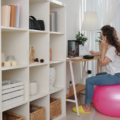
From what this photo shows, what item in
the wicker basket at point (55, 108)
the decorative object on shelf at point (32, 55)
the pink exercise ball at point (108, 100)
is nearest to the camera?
the decorative object on shelf at point (32, 55)

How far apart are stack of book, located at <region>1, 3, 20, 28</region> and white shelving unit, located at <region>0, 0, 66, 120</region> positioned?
0.06 metres

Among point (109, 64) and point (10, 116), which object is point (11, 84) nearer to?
point (10, 116)

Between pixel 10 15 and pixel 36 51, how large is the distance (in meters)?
0.65

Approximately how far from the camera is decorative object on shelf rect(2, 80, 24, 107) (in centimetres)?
189

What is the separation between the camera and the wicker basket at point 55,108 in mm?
2490

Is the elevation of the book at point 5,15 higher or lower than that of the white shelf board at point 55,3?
lower

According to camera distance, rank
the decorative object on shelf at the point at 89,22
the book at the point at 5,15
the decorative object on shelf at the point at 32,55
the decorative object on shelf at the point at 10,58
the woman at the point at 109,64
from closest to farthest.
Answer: the book at the point at 5,15 → the decorative object on shelf at the point at 10,58 → the decorative object on shelf at the point at 32,55 → the woman at the point at 109,64 → the decorative object on shelf at the point at 89,22

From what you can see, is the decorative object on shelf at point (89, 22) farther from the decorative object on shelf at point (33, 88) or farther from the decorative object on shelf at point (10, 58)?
the decorative object on shelf at point (10, 58)

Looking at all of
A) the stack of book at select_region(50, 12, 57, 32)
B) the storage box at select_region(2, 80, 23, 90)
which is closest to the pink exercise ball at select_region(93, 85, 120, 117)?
the stack of book at select_region(50, 12, 57, 32)

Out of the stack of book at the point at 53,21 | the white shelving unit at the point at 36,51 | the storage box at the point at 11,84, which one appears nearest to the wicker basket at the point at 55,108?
the white shelving unit at the point at 36,51

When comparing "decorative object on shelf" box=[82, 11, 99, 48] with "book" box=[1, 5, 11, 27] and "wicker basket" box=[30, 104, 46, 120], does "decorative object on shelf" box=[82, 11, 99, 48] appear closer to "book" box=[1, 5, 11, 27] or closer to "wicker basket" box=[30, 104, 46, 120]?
"wicker basket" box=[30, 104, 46, 120]

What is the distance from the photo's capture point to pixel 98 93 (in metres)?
2.73

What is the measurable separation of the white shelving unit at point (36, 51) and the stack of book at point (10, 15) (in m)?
0.06

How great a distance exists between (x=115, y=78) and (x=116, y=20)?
2.05 meters
